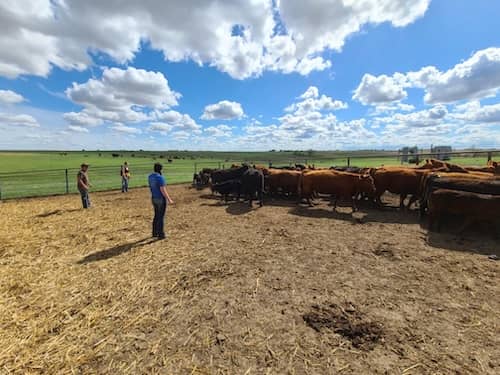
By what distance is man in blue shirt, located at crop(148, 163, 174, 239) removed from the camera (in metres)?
6.27

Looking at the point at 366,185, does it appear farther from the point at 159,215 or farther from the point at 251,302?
the point at 251,302

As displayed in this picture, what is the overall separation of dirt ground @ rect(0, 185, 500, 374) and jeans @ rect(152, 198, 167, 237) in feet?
1.21

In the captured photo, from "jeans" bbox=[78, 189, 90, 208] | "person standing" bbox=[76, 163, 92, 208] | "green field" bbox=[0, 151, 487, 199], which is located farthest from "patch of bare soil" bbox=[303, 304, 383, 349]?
"green field" bbox=[0, 151, 487, 199]

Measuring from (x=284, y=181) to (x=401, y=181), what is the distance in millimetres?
4775

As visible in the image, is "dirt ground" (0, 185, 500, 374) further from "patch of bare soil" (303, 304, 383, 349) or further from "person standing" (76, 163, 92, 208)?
"person standing" (76, 163, 92, 208)

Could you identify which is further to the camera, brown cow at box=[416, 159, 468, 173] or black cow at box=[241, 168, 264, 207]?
black cow at box=[241, 168, 264, 207]

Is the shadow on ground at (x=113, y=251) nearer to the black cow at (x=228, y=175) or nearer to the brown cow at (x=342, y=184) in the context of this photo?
the brown cow at (x=342, y=184)

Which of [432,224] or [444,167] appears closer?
[432,224]

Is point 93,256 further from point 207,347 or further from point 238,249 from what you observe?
point 207,347

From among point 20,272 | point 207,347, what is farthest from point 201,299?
point 20,272

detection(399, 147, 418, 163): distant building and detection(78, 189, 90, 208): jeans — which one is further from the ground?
detection(399, 147, 418, 163): distant building

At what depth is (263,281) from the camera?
435 cm

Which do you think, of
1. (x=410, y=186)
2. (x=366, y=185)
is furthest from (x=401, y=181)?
(x=366, y=185)

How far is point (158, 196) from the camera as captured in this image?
644 centimetres
